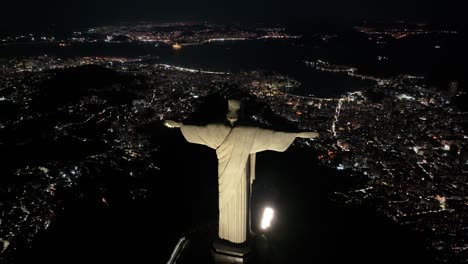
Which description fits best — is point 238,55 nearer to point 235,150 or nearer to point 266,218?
point 266,218

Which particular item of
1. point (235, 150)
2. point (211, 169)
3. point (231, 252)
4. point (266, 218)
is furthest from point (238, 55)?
point (235, 150)

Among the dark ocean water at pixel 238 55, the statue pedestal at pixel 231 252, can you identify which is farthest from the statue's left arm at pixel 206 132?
the dark ocean water at pixel 238 55

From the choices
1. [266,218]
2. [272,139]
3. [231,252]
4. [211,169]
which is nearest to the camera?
[272,139]

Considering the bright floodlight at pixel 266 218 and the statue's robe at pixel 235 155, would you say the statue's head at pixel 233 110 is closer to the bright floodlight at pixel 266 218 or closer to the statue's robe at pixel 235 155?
the statue's robe at pixel 235 155

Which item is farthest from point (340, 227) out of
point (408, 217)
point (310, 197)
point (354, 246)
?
point (408, 217)

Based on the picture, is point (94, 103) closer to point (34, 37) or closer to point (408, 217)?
point (408, 217)

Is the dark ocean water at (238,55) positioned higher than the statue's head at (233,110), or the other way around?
the statue's head at (233,110)

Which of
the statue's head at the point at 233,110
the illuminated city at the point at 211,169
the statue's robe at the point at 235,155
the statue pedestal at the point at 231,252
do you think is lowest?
the illuminated city at the point at 211,169
